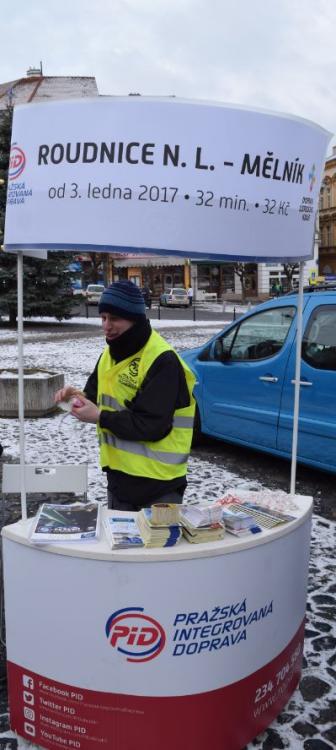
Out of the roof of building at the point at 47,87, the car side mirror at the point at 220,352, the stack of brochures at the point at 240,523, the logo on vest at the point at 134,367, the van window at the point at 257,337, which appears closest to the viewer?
the stack of brochures at the point at 240,523

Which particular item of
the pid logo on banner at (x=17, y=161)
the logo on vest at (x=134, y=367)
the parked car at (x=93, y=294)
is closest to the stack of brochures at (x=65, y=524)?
the logo on vest at (x=134, y=367)

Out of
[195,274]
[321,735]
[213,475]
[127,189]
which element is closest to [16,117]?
[127,189]

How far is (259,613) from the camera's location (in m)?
2.63

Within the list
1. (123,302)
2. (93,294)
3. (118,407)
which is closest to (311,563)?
(118,407)

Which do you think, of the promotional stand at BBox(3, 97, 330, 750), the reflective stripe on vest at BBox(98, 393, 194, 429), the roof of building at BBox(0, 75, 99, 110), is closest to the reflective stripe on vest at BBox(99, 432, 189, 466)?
the reflective stripe on vest at BBox(98, 393, 194, 429)

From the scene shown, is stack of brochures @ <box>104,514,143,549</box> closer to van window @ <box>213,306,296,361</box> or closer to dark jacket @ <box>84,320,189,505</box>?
dark jacket @ <box>84,320,189,505</box>

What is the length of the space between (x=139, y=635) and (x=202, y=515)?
0.50 meters

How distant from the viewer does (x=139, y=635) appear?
2.43 meters

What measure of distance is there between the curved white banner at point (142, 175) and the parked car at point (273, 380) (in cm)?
327

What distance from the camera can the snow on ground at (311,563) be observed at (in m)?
2.87

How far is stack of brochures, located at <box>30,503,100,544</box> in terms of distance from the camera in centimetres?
251

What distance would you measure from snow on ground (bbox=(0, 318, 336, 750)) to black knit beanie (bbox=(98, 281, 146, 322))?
1784 mm

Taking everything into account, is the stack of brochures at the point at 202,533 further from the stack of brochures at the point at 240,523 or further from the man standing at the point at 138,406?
the man standing at the point at 138,406

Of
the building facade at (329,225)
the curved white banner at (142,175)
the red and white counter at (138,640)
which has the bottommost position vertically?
the red and white counter at (138,640)
